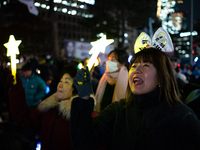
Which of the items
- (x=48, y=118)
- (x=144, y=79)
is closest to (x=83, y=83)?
(x=144, y=79)

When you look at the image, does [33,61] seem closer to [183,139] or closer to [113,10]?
[183,139]

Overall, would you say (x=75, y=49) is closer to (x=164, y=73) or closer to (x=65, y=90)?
(x=65, y=90)

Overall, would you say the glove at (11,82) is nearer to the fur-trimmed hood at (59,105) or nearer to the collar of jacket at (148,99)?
the fur-trimmed hood at (59,105)

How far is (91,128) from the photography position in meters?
1.76

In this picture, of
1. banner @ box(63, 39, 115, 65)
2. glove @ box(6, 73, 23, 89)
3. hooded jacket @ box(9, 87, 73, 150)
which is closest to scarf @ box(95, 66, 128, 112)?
hooded jacket @ box(9, 87, 73, 150)

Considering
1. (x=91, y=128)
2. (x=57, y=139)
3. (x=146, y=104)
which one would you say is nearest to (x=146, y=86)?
(x=146, y=104)

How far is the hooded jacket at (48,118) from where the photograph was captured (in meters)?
2.54

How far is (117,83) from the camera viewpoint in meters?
3.44

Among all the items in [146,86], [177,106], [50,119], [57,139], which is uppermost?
[146,86]

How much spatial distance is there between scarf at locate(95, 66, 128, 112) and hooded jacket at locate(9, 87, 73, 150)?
918mm

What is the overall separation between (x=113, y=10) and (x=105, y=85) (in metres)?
21.1

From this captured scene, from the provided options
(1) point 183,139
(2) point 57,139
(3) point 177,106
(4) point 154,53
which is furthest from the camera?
(2) point 57,139

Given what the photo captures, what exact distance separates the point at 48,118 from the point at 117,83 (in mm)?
1264

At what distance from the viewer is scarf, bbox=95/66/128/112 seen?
3.36 metres
